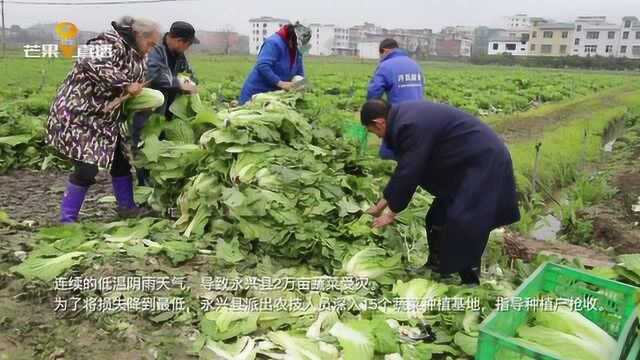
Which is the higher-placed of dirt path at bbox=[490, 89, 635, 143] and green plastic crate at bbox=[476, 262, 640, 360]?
green plastic crate at bbox=[476, 262, 640, 360]

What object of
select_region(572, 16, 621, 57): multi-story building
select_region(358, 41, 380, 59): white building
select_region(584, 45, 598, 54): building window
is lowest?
select_region(358, 41, 380, 59): white building

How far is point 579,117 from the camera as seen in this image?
18156 millimetres

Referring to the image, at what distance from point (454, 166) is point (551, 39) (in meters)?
88.4

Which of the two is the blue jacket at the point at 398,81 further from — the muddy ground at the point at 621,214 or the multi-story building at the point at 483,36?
the multi-story building at the point at 483,36

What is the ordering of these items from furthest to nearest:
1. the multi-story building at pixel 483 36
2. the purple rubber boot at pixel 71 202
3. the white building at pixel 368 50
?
the multi-story building at pixel 483 36 < the white building at pixel 368 50 < the purple rubber boot at pixel 71 202

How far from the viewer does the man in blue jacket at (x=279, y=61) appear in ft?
19.0

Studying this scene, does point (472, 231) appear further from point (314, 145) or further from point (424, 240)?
point (314, 145)

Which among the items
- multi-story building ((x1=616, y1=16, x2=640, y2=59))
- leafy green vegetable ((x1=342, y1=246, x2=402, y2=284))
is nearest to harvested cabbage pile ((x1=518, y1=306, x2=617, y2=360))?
leafy green vegetable ((x1=342, y1=246, x2=402, y2=284))

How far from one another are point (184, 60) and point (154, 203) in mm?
1402

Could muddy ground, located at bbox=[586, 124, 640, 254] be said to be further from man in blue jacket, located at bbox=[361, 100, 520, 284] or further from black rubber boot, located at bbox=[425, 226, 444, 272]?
man in blue jacket, located at bbox=[361, 100, 520, 284]

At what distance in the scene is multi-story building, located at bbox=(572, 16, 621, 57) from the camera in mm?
82875

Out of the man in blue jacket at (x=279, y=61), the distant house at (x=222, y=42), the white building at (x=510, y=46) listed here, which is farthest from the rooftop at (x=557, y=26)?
the man in blue jacket at (x=279, y=61)

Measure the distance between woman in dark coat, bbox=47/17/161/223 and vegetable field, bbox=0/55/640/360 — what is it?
0.42m

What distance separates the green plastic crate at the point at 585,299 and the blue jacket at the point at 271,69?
3.55 metres
